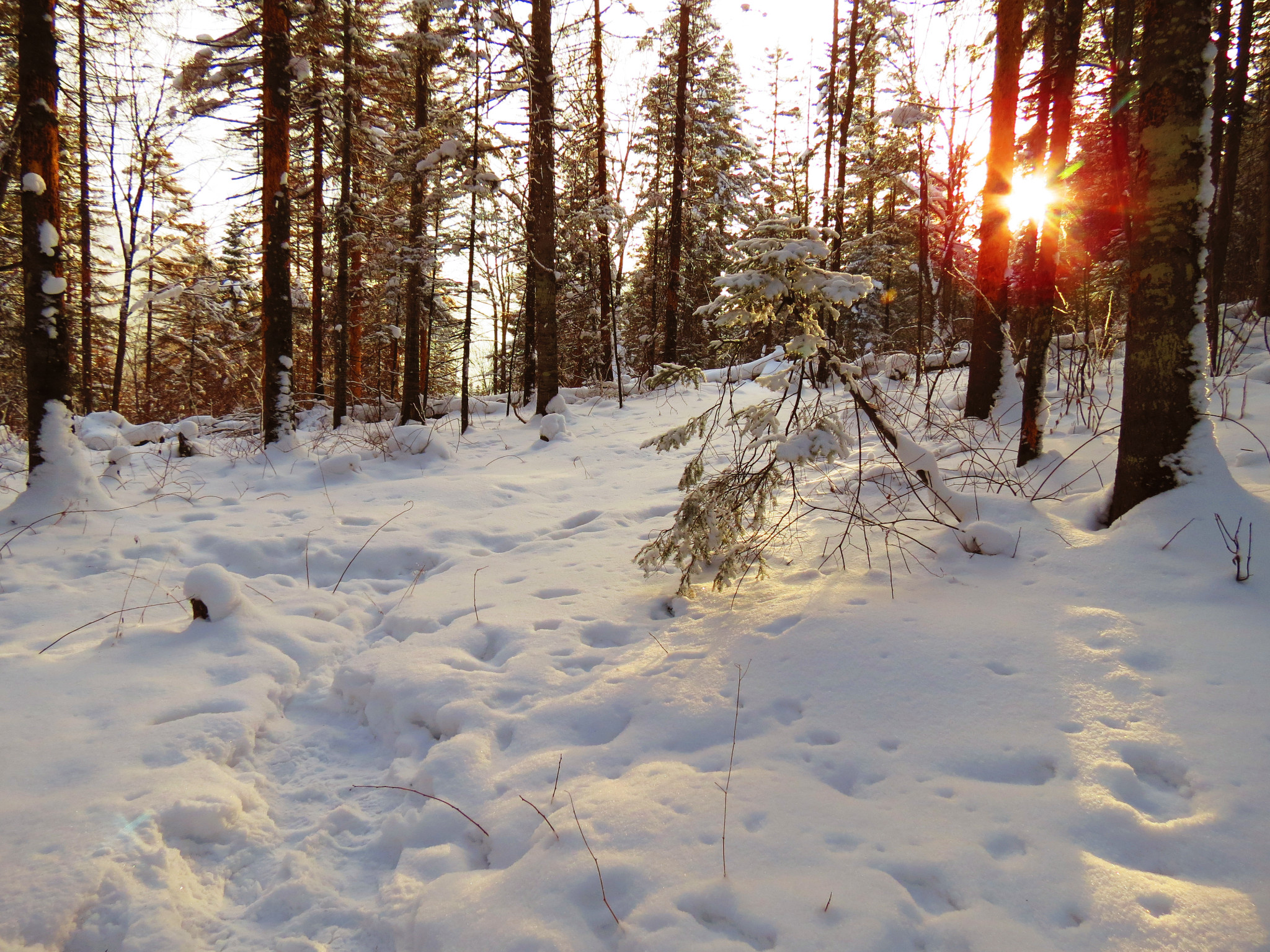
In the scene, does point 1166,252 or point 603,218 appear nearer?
point 1166,252

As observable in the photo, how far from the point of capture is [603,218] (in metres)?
12.8

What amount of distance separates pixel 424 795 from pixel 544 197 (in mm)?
10270

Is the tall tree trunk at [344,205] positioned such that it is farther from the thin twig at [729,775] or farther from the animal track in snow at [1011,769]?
the animal track in snow at [1011,769]

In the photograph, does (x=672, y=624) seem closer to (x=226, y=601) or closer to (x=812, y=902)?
(x=812, y=902)

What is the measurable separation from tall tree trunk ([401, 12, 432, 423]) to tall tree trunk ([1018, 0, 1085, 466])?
1001 cm

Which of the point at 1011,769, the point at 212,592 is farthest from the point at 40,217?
the point at 1011,769

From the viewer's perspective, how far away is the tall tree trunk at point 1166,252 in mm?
3258

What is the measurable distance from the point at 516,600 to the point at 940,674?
2.54 meters

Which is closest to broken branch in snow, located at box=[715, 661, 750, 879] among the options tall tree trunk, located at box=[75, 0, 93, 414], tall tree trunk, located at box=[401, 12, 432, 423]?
tall tree trunk, located at box=[401, 12, 432, 423]

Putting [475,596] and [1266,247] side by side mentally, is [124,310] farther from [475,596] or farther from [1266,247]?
[1266,247]

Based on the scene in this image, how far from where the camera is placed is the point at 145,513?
5863 millimetres

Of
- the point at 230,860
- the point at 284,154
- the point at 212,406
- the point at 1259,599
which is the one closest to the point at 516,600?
the point at 230,860

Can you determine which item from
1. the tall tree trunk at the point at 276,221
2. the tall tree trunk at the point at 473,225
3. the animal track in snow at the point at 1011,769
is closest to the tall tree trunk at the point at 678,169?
the tall tree trunk at the point at 473,225

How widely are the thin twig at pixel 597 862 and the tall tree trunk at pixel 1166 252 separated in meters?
3.57
